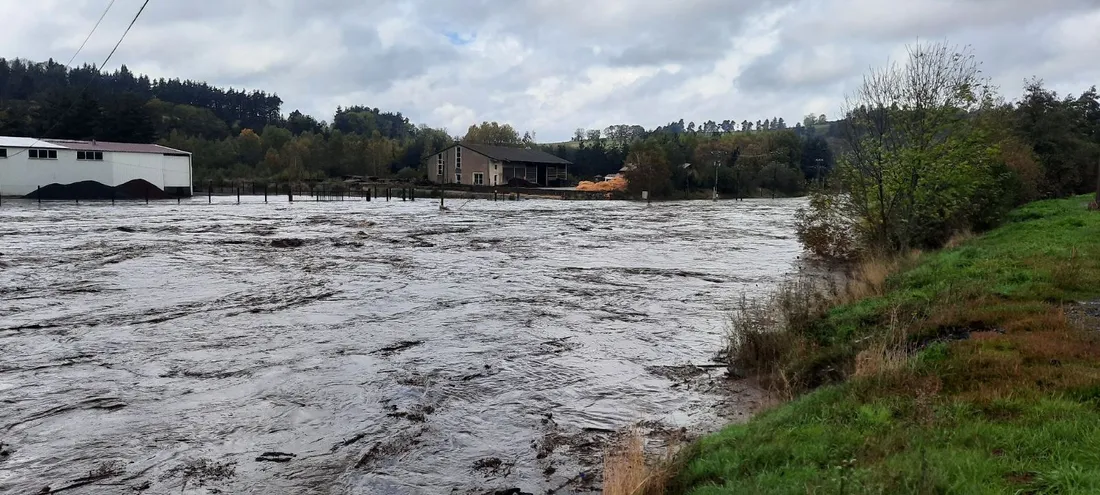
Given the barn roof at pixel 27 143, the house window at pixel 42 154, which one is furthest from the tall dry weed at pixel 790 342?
the house window at pixel 42 154

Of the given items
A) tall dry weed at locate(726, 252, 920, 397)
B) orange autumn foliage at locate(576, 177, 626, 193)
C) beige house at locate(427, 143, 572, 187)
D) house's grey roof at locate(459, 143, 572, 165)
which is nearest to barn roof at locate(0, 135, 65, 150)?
beige house at locate(427, 143, 572, 187)

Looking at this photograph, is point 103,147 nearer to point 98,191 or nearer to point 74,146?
point 74,146

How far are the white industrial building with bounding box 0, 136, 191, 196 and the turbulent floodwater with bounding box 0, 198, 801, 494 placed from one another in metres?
39.5

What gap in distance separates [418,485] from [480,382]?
3.39m

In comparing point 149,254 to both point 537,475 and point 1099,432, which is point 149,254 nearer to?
point 537,475

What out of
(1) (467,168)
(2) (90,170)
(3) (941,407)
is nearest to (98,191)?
(2) (90,170)

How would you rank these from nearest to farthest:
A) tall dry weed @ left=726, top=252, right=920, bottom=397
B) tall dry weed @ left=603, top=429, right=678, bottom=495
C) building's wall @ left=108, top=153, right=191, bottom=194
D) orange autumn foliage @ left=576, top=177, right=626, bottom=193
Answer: tall dry weed @ left=603, top=429, right=678, bottom=495 → tall dry weed @ left=726, top=252, right=920, bottom=397 → building's wall @ left=108, top=153, right=191, bottom=194 → orange autumn foliage @ left=576, top=177, right=626, bottom=193

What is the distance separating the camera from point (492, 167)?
93.9 meters

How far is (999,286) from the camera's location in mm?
10930

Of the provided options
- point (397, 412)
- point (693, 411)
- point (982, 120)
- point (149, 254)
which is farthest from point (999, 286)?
point (149, 254)

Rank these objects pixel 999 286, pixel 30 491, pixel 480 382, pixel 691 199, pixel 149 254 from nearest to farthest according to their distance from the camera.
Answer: pixel 30 491 → pixel 480 382 → pixel 999 286 → pixel 149 254 → pixel 691 199

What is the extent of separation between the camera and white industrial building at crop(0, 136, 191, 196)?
54.9m

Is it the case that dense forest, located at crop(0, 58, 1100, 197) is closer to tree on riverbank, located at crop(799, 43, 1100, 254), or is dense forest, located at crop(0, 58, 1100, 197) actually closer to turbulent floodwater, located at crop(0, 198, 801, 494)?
tree on riverbank, located at crop(799, 43, 1100, 254)

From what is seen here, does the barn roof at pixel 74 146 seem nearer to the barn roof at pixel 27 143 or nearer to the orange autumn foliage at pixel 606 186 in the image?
the barn roof at pixel 27 143
